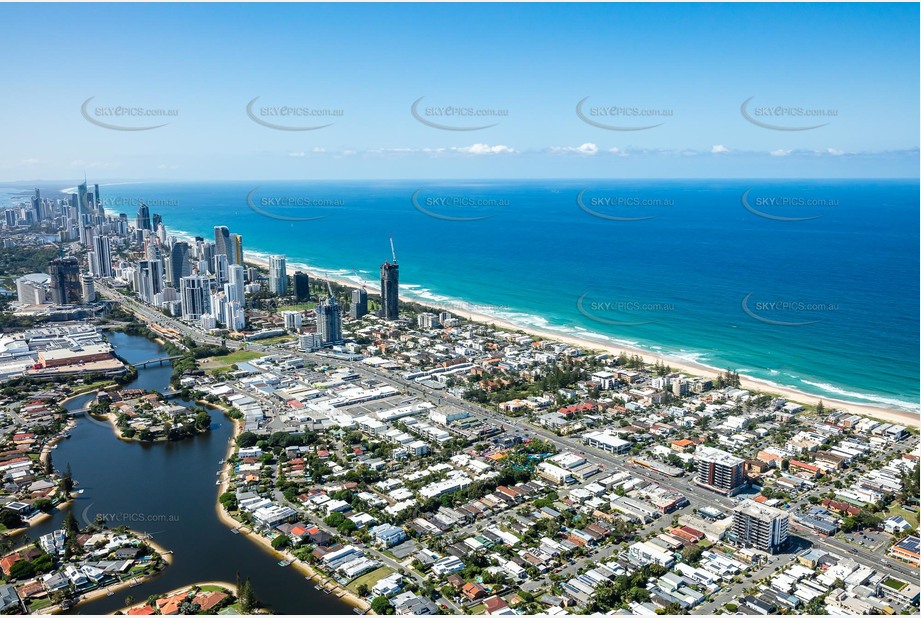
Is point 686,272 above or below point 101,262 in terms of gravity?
below

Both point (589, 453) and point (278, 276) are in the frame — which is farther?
point (278, 276)

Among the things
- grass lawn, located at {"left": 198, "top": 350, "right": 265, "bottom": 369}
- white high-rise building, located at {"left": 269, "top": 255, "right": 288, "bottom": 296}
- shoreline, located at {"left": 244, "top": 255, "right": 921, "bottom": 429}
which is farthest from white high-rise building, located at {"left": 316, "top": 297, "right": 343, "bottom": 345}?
white high-rise building, located at {"left": 269, "top": 255, "right": 288, "bottom": 296}

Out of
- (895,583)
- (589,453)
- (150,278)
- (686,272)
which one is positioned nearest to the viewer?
(895,583)

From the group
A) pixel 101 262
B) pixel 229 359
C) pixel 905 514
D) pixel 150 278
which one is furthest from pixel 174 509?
pixel 101 262

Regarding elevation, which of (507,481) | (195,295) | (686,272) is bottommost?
(507,481)

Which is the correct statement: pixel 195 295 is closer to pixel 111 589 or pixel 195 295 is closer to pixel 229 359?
pixel 229 359

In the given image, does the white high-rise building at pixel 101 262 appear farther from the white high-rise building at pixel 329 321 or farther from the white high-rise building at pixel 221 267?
the white high-rise building at pixel 329 321

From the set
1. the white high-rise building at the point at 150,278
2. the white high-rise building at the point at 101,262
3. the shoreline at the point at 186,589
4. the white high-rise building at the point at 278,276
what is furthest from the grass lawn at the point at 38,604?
the white high-rise building at the point at 101,262

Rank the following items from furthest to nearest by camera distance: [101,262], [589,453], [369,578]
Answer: [101,262]
[589,453]
[369,578]

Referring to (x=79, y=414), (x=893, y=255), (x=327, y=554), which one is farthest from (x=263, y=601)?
(x=893, y=255)
